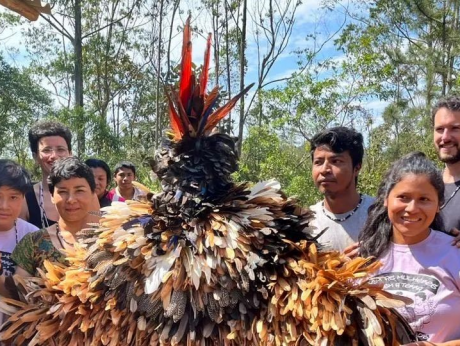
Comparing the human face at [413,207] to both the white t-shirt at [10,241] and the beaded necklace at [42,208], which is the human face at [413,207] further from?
the beaded necklace at [42,208]

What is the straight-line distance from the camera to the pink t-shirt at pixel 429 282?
1.90 metres

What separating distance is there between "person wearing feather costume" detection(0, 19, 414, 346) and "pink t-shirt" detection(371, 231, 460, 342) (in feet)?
0.89

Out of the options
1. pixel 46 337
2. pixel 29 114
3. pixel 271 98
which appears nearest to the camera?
pixel 46 337

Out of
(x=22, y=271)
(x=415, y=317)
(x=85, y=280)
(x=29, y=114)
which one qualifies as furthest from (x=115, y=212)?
(x=29, y=114)

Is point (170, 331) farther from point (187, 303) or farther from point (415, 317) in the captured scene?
point (415, 317)

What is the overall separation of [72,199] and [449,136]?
1976 millimetres

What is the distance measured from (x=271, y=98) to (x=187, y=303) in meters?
12.0

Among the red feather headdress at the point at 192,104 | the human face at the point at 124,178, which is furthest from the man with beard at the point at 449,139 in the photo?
the human face at the point at 124,178

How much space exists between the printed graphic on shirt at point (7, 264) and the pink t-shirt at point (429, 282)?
1.63 m

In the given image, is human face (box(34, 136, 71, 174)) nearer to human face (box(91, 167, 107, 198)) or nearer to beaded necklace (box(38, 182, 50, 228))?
beaded necklace (box(38, 182, 50, 228))

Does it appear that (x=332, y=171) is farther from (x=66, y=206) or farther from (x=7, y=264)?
(x=7, y=264)

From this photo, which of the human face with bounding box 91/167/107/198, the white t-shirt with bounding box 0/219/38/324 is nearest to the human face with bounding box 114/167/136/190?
the human face with bounding box 91/167/107/198

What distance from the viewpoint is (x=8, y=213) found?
8.37ft

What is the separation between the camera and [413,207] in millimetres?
2051
